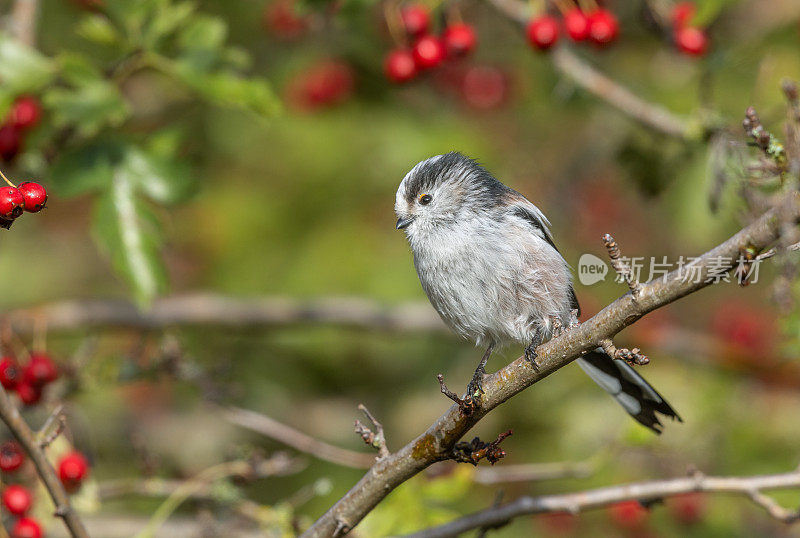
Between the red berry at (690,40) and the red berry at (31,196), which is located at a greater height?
the red berry at (690,40)

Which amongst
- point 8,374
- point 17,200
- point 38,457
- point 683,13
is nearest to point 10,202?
point 17,200

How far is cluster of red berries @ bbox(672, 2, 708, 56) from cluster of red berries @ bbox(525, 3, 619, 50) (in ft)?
0.90

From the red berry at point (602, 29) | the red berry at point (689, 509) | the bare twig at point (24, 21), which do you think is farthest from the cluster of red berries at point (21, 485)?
the red berry at point (689, 509)

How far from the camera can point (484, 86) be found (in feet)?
18.5

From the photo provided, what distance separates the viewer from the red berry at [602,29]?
12.2 ft

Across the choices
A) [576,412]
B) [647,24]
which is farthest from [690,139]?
[576,412]

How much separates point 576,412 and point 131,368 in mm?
2702

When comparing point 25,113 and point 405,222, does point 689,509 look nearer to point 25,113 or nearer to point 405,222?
point 405,222

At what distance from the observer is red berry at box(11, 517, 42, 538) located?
3010mm

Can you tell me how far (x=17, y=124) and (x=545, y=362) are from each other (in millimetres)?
2620

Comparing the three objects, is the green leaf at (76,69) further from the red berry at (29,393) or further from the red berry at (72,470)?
the red berry at (72,470)

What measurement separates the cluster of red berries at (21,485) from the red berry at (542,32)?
2540 mm

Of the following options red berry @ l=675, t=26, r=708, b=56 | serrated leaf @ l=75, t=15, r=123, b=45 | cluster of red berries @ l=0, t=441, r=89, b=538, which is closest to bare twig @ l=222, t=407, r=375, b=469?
cluster of red berries @ l=0, t=441, r=89, b=538

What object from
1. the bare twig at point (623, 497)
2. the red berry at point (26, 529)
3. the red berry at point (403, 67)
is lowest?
the bare twig at point (623, 497)
